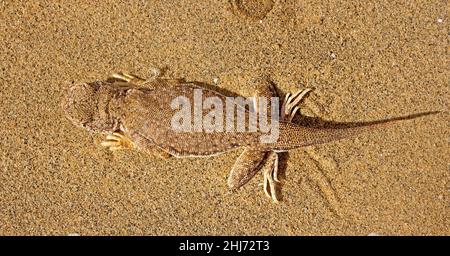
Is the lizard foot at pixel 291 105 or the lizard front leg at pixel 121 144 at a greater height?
the lizard foot at pixel 291 105

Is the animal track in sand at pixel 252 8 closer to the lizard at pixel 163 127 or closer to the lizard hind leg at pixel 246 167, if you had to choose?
the lizard at pixel 163 127

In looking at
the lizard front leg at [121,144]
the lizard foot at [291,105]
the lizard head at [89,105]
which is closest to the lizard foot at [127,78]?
the lizard head at [89,105]

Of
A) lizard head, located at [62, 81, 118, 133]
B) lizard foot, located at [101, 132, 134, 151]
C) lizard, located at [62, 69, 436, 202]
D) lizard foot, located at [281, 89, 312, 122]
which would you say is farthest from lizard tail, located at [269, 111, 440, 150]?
lizard head, located at [62, 81, 118, 133]

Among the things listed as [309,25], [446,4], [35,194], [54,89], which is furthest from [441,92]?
[35,194]

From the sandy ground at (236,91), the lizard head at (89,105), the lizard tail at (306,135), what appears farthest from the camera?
the sandy ground at (236,91)

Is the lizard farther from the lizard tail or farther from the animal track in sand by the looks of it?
the animal track in sand

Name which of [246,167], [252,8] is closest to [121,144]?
[246,167]

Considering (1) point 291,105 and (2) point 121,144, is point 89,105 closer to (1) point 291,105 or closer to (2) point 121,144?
(2) point 121,144
